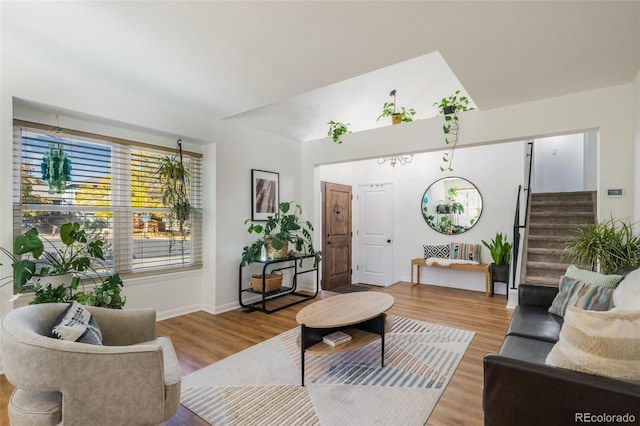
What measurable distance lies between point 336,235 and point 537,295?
361 centimetres

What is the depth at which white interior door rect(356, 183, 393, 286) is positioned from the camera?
20.2ft

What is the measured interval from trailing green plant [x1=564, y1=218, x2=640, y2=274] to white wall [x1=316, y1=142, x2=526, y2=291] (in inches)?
88.3

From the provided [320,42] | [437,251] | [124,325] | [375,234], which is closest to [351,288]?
[375,234]

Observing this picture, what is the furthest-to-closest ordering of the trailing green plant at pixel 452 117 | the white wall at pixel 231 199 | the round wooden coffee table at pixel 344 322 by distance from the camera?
the white wall at pixel 231 199 → the trailing green plant at pixel 452 117 → the round wooden coffee table at pixel 344 322

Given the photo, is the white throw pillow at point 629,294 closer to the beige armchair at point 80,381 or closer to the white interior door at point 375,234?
the beige armchair at point 80,381

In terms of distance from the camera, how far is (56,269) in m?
2.64

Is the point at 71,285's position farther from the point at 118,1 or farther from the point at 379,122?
the point at 379,122

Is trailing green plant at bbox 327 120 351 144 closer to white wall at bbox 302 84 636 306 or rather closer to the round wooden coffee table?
white wall at bbox 302 84 636 306

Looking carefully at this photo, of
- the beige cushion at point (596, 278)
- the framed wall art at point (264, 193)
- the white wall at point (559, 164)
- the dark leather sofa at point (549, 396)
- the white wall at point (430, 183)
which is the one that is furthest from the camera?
the white wall at point (559, 164)

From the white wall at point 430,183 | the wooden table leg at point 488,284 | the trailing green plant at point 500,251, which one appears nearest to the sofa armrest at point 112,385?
the white wall at point 430,183

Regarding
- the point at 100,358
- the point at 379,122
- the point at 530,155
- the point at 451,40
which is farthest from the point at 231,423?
the point at 530,155

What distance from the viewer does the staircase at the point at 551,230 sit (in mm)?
4117

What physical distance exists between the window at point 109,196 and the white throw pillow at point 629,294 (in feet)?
13.1

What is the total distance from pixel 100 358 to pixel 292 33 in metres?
2.20
